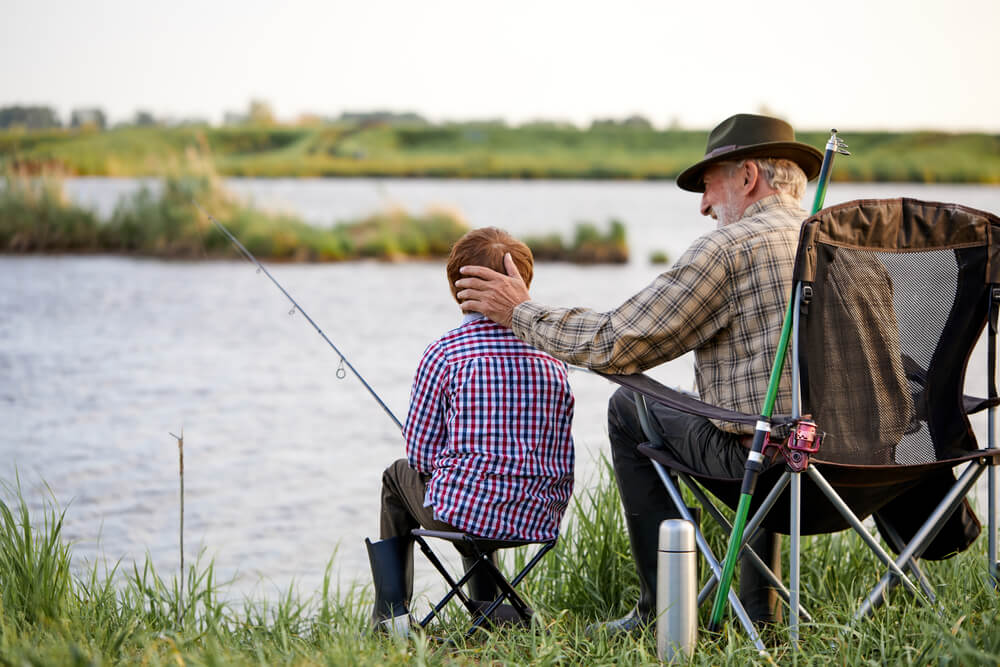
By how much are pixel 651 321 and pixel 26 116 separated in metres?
30.5

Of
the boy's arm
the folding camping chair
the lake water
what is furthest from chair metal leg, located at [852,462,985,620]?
the lake water

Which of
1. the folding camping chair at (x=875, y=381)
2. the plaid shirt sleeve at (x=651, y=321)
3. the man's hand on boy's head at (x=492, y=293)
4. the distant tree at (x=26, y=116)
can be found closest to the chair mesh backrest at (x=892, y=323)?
the folding camping chair at (x=875, y=381)

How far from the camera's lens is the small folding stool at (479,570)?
Result: 2.28 m

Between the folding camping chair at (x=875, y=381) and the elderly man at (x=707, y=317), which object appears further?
the elderly man at (x=707, y=317)

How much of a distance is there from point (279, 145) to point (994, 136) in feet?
106

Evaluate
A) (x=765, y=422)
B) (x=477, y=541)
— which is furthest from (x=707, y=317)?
(x=477, y=541)

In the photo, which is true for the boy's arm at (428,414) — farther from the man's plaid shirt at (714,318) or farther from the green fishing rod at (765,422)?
the green fishing rod at (765,422)

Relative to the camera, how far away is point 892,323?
84.2 inches

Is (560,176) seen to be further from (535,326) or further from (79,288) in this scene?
(535,326)

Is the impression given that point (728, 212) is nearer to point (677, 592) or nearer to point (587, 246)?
point (677, 592)

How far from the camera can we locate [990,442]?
2.24 m

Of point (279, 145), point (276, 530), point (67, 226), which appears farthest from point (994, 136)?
point (276, 530)

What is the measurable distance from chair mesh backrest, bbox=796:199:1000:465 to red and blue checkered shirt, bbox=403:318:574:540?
58 centimetres

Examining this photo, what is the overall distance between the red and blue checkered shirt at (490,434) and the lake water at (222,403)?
99cm
